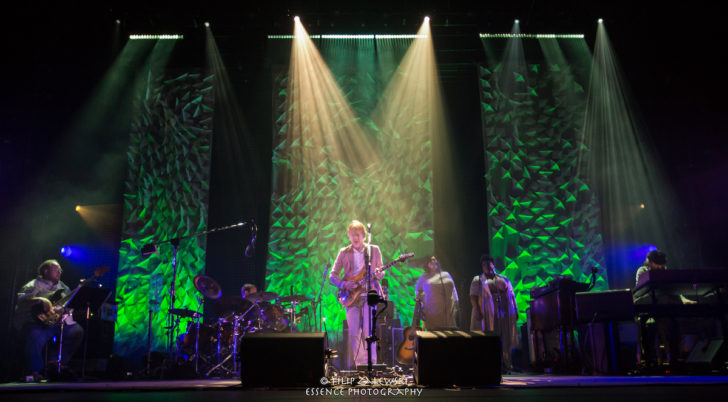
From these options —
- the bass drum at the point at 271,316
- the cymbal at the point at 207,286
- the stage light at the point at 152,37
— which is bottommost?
the bass drum at the point at 271,316

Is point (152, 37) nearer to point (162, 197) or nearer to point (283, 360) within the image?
point (162, 197)

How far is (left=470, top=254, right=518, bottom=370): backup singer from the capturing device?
26.6ft

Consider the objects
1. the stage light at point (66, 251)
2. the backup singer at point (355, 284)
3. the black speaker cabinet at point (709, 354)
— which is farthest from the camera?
the stage light at point (66, 251)

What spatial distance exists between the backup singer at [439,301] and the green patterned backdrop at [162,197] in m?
4.33

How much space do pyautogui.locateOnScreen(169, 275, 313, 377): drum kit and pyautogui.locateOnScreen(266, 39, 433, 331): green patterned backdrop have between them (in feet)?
4.91

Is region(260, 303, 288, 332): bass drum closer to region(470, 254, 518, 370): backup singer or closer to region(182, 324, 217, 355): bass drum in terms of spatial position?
region(182, 324, 217, 355): bass drum

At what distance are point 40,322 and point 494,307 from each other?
6649 millimetres

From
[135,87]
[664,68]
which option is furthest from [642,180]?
[135,87]

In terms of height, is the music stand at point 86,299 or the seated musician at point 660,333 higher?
the music stand at point 86,299

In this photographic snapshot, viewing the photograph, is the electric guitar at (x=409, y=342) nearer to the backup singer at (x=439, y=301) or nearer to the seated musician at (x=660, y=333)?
the backup singer at (x=439, y=301)

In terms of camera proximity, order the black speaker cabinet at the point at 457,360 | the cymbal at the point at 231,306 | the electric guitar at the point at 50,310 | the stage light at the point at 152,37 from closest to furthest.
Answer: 1. the black speaker cabinet at the point at 457,360
2. the electric guitar at the point at 50,310
3. the cymbal at the point at 231,306
4. the stage light at the point at 152,37

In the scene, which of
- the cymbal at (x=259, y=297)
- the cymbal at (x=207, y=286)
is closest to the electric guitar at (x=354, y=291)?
the cymbal at (x=259, y=297)

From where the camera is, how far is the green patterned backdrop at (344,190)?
9.61 meters

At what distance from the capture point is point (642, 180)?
10273 millimetres
